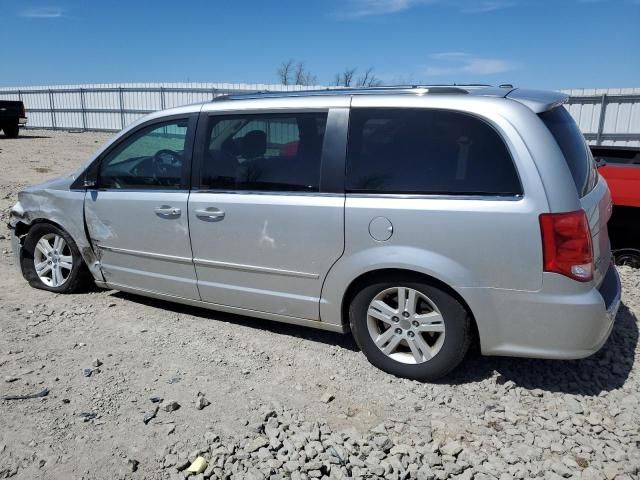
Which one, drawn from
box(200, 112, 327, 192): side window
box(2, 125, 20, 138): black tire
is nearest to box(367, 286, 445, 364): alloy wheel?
box(200, 112, 327, 192): side window

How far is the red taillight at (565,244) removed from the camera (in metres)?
2.88

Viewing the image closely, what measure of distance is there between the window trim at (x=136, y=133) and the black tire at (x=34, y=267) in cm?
51

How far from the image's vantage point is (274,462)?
271 cm

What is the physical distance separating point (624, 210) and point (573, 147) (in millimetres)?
2247

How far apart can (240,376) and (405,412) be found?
1119 millimetres

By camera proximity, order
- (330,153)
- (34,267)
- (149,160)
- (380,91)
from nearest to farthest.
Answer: (330,153) → (380,91) → (149,160) → (34,267)

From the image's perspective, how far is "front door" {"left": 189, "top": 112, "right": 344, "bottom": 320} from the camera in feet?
11.6

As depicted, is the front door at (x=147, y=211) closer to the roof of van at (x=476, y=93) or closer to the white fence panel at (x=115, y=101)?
the roof of van at (x=476, y=93)

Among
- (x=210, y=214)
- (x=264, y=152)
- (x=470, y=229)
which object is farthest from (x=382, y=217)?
(x=210, y=214)

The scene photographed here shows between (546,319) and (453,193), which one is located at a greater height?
(453,193)

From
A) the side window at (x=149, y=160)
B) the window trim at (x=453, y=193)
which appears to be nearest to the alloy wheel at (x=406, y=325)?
the window trim at (x=453, y=193)

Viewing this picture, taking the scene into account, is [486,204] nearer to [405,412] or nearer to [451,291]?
[451,291]

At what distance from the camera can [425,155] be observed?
128 inches

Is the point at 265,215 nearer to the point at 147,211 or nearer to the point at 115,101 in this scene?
the point at 147,211
